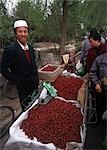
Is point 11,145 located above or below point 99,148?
above

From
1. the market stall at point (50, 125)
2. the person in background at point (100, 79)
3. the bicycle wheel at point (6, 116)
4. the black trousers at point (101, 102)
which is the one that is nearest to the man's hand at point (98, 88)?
the person in background at point (100, 79)

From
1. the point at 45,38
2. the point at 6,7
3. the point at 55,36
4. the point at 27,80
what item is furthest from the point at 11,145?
the point at 45,38

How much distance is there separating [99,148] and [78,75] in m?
2.00

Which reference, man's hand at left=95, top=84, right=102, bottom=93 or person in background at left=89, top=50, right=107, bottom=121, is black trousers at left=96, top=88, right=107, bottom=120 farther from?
man's hand at left=95, top=84, right=102, bottom=93

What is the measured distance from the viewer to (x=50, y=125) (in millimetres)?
3279

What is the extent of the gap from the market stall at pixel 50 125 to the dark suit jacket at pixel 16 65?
324 mm

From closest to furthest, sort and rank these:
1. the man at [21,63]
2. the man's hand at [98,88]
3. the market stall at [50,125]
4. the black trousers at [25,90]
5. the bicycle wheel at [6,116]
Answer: the market stall at [50,125]
the man at [21,63]
the man's hand at [98,88]
the black trousers at [25,90]
the bicycle wheel at [6,116]

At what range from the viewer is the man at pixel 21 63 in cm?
413

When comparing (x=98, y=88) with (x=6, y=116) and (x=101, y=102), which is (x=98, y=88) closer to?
(x=101, y=102)

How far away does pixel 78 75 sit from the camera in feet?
19.1

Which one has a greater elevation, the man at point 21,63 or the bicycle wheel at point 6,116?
the man at point 21,63

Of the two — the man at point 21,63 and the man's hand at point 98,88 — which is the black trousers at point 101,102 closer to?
the man's hand at point 98,88

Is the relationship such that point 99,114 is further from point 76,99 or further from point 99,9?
point 99,9

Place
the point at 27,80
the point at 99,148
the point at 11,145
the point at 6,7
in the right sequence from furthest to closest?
the point at 6,7 < the point at 27,80 < the point at 99,148 < the point at 11,145
